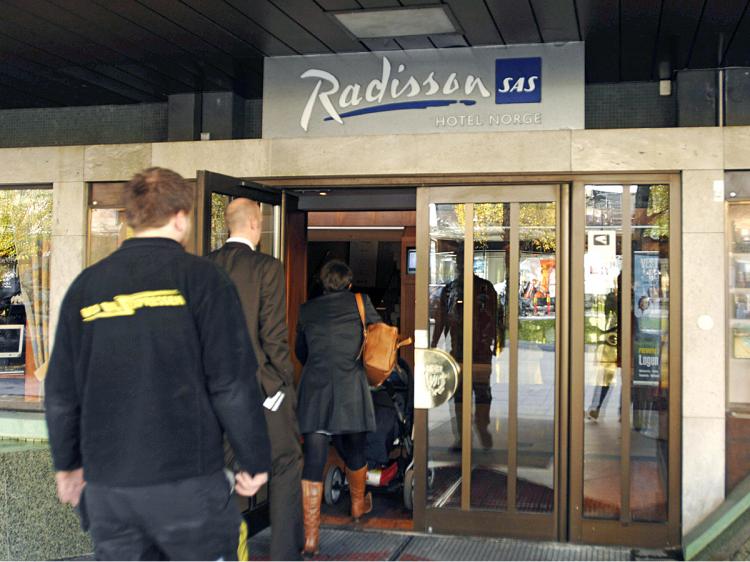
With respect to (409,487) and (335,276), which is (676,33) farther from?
(409,487)

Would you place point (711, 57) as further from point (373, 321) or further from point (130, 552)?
point (130, 552)

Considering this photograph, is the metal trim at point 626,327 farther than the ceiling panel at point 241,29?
Yes

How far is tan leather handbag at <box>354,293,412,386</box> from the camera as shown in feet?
17.3

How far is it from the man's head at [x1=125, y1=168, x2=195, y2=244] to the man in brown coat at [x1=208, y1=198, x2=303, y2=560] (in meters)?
1.58

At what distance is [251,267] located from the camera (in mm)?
4199

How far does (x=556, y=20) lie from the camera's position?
4711 mm

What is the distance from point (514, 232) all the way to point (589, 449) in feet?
4.60

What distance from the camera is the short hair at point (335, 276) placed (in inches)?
204

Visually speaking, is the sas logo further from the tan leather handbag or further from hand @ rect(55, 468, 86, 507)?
hand @ rect(55, 468, 86, 507)

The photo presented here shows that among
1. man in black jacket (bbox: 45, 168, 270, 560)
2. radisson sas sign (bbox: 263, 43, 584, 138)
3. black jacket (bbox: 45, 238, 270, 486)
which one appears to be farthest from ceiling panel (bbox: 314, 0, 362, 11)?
black jacket (bbox: 45, 238, 270, 486)

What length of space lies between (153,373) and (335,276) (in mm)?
2830

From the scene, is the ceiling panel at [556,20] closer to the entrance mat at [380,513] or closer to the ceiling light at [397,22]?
the ceiling light at [397,22]

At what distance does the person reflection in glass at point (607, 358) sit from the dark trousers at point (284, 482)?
1.93 meters

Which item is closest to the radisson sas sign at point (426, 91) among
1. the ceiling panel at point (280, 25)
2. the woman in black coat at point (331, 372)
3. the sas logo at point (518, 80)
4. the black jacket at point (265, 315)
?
the sas logo at point (518, 80)
